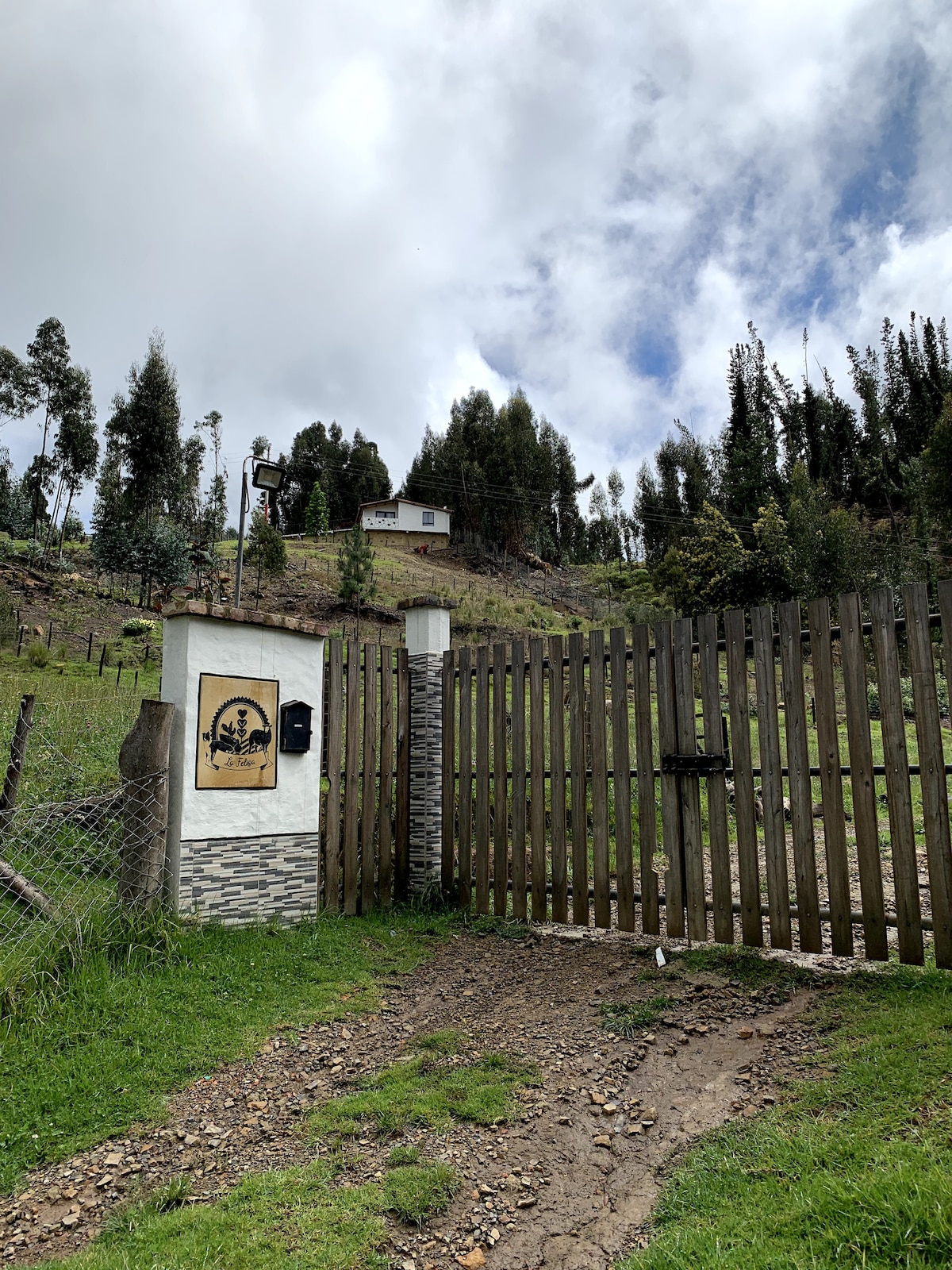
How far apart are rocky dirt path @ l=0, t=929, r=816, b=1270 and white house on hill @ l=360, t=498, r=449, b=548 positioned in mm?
48057

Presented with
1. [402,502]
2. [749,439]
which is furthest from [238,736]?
[402,502]

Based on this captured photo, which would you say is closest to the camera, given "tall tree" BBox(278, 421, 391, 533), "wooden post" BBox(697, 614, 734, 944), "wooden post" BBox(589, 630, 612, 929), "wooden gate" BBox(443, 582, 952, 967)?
"wooden gate" BBox(443, 582, 952, 967)

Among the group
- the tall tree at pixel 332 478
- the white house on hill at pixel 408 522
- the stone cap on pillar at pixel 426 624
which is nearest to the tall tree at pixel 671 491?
the white house on hill at pixel 408 522

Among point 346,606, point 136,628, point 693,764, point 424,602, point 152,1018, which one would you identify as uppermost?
point 346,606

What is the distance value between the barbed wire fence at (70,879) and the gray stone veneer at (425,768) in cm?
207

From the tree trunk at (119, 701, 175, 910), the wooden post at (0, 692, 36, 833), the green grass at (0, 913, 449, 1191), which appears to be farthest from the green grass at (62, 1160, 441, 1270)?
the wooden post at (0, 692, 36, 833)

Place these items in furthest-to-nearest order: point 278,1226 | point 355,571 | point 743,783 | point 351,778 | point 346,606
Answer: point 346,606 → point 355,571 → point 351,778 → point 743,783 → point 278,1226

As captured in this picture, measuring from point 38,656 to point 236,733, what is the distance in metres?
12.3

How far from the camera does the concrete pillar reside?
5.75 m

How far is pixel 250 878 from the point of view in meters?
4.76

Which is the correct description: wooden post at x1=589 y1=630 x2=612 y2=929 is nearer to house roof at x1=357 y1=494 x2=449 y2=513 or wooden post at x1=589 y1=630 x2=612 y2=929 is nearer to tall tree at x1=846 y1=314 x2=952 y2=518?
tall tree at x1=846 y1=314 x2=952 y2=518

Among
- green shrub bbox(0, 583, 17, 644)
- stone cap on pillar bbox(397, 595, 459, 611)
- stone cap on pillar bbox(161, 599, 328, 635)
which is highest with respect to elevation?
green shrub bbox(0, 583, 17, 644)

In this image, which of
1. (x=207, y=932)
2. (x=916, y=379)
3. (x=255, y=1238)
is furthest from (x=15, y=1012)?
(x=916, y=379)

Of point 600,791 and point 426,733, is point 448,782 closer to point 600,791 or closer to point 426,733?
point 426,733
